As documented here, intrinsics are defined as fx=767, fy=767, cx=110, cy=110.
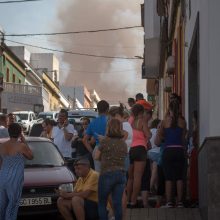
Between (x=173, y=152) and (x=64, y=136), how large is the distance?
507 cm

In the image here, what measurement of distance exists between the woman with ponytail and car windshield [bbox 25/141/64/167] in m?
2.55

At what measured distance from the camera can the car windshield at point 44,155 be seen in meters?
13.7

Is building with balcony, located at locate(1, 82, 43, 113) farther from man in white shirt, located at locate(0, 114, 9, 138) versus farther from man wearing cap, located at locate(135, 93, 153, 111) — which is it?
man wearing cap, located at locate(135, 93, 153, 111)

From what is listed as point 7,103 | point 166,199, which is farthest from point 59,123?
point 7,103

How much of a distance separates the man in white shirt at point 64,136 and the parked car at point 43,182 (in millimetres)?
2443

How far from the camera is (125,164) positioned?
Answer: 10867 mm

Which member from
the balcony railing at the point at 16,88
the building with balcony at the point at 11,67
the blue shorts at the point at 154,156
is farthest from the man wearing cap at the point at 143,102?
the building with balcony at the point at 11,67

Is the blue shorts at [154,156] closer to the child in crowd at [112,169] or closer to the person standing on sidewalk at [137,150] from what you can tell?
the person standing on sidewalk at [137,150]

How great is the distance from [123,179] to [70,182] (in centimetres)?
258

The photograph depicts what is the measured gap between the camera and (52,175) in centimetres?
1289

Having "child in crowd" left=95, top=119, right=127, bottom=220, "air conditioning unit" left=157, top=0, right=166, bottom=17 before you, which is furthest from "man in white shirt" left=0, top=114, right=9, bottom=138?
"air conditioning unit" left=157, top=0, right=166, bottom=17

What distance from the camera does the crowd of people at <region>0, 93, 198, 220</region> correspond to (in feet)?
33.7

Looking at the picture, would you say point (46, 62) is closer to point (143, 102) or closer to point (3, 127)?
point (3, 127)

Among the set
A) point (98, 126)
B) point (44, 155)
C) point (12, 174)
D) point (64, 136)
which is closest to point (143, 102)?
point (98, 126)
